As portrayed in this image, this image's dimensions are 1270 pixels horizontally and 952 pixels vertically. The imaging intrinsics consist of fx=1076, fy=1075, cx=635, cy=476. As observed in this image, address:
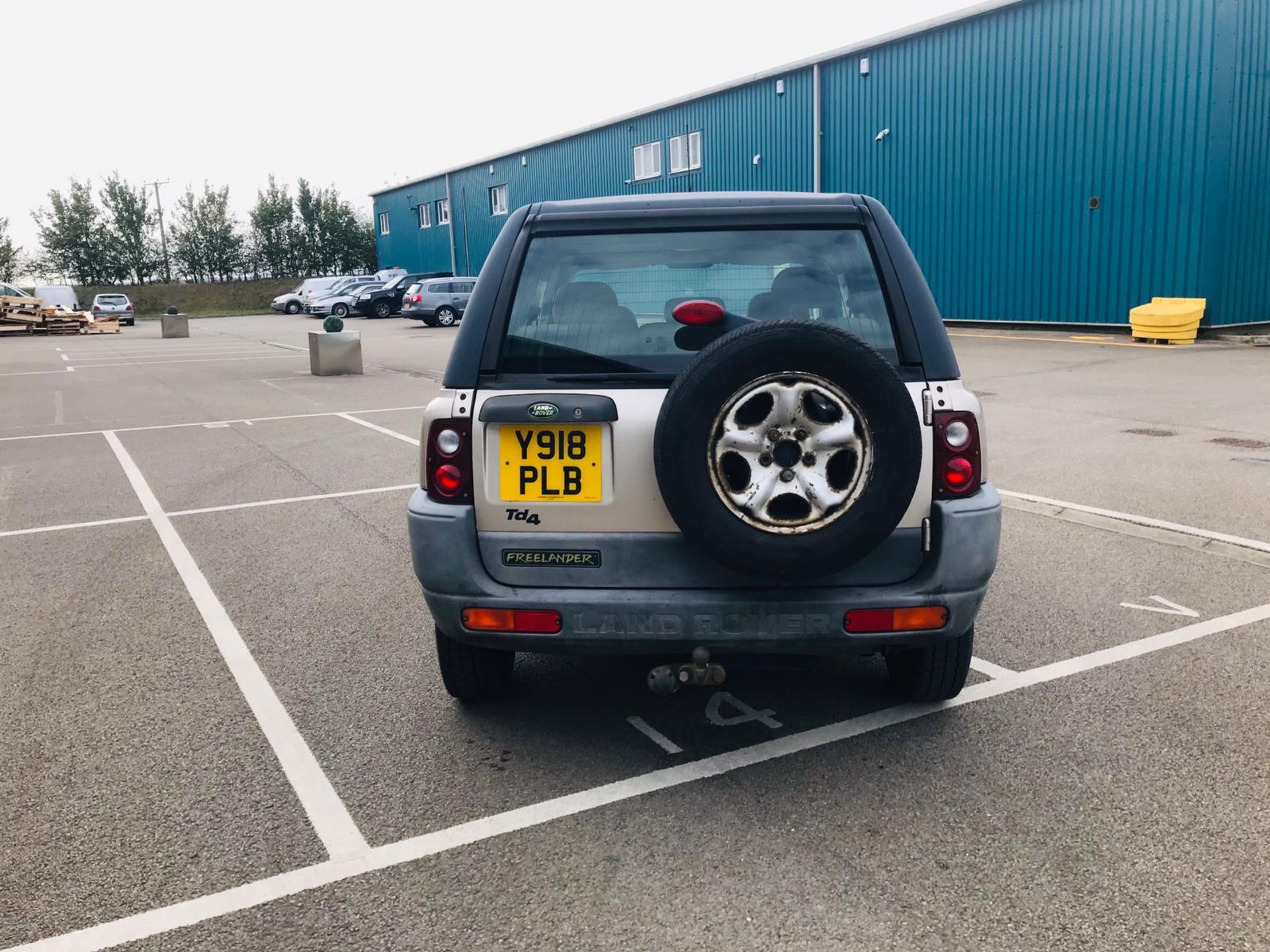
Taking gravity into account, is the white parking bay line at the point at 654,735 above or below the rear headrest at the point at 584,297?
below

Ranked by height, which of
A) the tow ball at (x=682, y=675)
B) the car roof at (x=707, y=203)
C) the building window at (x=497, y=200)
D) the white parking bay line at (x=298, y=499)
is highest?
the building window at (x=497, y=200)

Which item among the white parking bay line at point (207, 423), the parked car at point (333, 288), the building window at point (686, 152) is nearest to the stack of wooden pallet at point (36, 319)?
the parked car at point (333, 288)

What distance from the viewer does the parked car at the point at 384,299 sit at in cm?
4309

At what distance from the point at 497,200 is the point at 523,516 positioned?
44072 mm

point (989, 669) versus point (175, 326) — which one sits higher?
point (175, 326)

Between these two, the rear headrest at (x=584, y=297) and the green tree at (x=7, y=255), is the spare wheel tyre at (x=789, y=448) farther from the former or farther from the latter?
the green tree at (x=7, y=255)

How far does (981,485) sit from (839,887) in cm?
131

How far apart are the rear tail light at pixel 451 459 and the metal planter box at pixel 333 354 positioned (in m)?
15.4

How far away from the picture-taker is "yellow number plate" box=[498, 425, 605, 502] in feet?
10.3

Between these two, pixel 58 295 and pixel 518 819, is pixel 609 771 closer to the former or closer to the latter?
pixel 518 819

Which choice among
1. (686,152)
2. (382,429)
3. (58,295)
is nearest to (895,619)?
(382,429)

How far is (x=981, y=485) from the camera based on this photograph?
3311mm

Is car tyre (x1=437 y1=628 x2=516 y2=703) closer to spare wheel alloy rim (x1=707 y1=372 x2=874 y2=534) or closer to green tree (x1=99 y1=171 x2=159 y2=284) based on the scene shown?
spare wheel alloy rim (x1=707 y1=372 x2=874 y2=534)

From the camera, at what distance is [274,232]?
7594 centimetres
